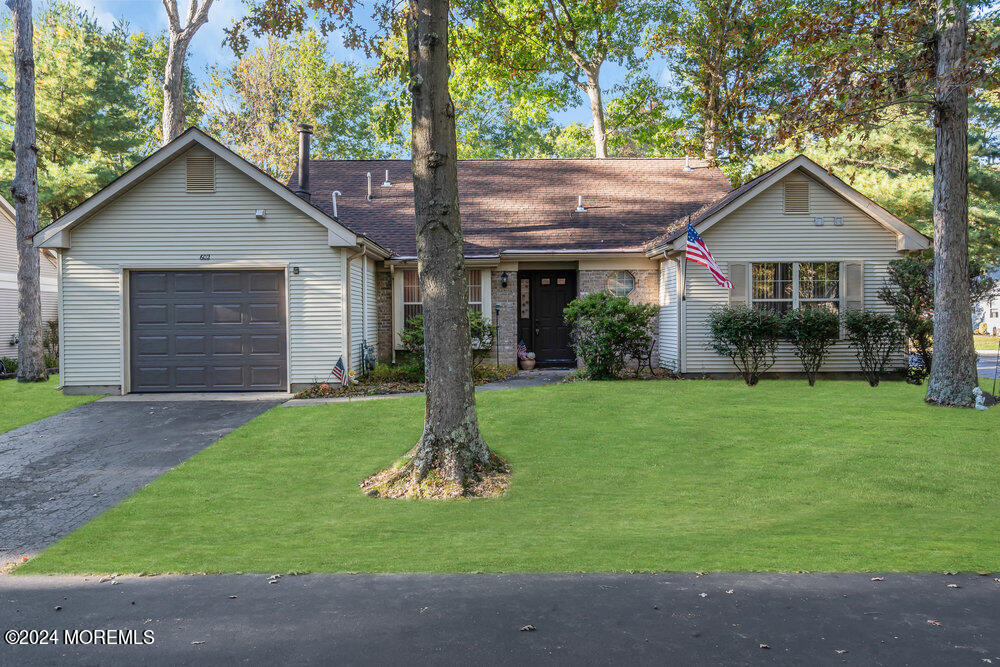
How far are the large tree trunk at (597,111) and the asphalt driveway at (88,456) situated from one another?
19.4m

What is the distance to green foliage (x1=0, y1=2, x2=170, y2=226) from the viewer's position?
83.1 ft

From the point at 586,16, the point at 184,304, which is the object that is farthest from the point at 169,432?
the point at 586,16

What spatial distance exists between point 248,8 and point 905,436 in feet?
35.8

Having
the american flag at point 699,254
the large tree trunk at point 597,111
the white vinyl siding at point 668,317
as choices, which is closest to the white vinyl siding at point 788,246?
the white vinyl siding at point 668,317

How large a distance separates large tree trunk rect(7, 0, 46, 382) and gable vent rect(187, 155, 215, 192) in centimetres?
562

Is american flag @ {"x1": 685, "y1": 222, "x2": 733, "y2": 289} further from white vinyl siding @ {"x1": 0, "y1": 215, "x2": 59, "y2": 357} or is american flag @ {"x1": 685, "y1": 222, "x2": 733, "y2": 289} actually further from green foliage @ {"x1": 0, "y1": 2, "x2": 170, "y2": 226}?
green foliage @ {"x1": 0, "y1": 2, "x2": 170, "y2": 226}

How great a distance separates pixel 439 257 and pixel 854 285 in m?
11.3

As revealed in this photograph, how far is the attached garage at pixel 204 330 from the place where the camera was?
13.1 m

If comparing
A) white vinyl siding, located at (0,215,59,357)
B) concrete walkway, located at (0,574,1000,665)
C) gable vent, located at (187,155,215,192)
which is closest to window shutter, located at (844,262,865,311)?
concrete walkway, located at (0,574,1000,665)

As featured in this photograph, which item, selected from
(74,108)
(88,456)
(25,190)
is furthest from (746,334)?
(74,108)

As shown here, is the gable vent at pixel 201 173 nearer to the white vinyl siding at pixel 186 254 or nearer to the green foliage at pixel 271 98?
the white vinyl siding at pixel 186 254

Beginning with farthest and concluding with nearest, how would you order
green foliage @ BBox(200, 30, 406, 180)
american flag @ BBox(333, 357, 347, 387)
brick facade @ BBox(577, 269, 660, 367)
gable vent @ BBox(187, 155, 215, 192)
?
green foliage @ BBox(200, 30, 406, 180) → brick facade @ BBox(577, 269, 660, 367) → gable vent @ BBox(187, 155, 215, 192) → american flag @ BBox(333, 357, 347, 387)

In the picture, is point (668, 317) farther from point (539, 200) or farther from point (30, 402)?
point (30, 402)

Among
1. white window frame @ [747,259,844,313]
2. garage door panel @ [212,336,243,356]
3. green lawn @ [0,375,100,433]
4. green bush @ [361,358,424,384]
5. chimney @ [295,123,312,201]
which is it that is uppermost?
chimney @ [295,123,312,201]
